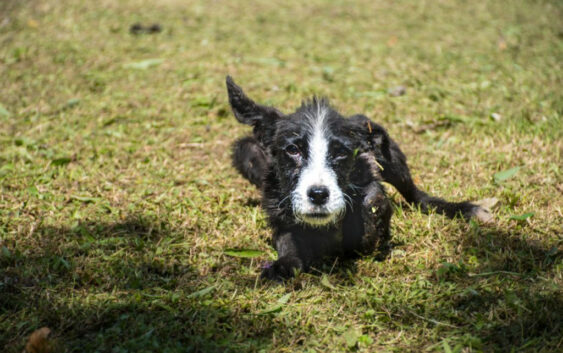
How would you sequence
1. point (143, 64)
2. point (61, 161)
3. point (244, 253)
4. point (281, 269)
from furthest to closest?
point (143, 64)
point (61, 161)
point (244, 253)
point (281, 269)

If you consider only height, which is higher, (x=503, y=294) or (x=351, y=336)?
(x=503, y=294)

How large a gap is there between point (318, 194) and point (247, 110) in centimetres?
98

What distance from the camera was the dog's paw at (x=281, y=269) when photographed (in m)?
3.86

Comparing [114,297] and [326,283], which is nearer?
[114,297]

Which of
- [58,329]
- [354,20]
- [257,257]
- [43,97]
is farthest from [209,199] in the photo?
[354,20]

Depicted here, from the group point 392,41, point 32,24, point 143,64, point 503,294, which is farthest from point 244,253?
point 32,24

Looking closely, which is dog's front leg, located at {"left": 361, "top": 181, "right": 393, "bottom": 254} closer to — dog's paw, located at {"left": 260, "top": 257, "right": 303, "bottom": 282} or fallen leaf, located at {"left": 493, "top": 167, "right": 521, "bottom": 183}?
dog's paw, located at {"left": 260, "top": 257, "right": 303, "bottom": 282}

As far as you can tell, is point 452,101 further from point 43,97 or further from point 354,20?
point 43,97

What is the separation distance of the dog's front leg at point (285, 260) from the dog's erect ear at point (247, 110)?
0.89 m

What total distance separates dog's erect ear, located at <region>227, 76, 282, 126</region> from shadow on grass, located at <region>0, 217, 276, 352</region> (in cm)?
104

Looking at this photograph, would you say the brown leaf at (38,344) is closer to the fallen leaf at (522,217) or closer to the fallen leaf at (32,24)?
the fallen leaf at (522,217)

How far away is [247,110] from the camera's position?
4.29 m

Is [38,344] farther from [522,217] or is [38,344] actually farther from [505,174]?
[505,174]

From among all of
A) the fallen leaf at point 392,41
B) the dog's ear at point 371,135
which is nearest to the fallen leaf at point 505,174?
the dog's ear at point 371,135
